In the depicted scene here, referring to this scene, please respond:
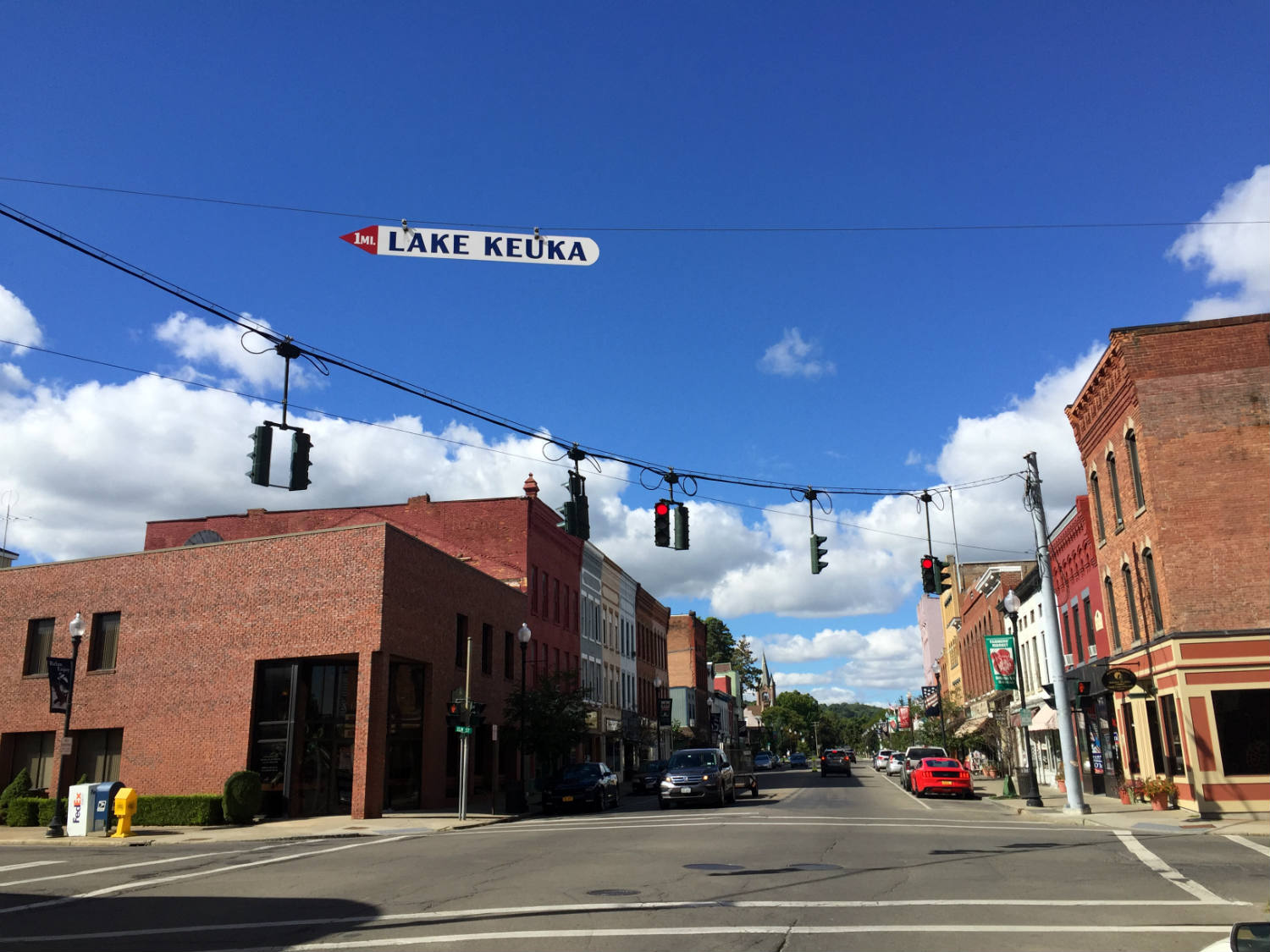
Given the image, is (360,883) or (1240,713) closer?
(360,883)

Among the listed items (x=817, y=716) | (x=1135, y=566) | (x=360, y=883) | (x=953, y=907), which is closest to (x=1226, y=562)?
(x=1135, y=566)

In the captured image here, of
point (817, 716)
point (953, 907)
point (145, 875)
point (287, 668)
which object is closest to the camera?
point (953, 907)

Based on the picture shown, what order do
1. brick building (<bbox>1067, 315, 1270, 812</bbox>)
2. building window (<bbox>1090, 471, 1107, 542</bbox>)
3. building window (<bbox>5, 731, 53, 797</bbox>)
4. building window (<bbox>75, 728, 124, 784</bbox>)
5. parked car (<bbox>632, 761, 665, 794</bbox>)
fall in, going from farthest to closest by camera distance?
parked car (<bbox>632, 761, 665, 794</bbox>), building window (<bbox>5, 731, 53, 797</bbox>), building window (<bbox>75, 728, 124, 784</bbox>), building window (<bbox>1090, 471, 1107, 542</bbox>), brick building (<bbox>1067, 315, 1270, 812</bbox>)

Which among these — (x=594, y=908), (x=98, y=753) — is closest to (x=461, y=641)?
(x=98, y=753)

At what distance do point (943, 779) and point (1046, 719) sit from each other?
4.58m

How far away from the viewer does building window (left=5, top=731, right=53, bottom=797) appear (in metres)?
33.7

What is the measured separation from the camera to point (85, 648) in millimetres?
33562

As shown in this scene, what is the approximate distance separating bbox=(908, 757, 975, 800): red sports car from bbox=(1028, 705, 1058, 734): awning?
320cm

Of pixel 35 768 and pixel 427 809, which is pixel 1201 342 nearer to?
pixel 427 809

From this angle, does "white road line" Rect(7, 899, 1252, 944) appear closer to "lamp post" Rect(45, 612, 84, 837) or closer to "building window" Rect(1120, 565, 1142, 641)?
"lamp post" Rect(45, 612, 84, 837)

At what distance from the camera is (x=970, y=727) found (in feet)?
189

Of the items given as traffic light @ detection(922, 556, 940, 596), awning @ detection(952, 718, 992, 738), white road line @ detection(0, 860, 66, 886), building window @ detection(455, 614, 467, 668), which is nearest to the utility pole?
traffic light @ detection(922, 556, 940, 596)

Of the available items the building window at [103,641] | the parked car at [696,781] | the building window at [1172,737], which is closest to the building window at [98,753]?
the building window at [103,641]

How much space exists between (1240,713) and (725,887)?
18.5m
